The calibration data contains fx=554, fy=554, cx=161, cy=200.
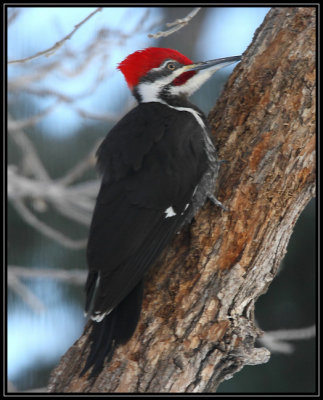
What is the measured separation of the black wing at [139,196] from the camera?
6.71 ft

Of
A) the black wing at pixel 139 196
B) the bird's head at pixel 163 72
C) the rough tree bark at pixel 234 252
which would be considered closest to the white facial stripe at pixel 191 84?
the bird's head at pixel 163 72

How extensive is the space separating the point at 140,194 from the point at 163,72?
24.8 inches

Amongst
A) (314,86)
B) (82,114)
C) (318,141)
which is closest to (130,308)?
(318,141)

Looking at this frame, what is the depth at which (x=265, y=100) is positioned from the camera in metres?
2.17

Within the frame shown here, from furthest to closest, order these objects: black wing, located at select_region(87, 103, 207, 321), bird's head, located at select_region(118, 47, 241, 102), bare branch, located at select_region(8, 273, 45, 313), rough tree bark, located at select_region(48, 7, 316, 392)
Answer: bare branch, located at select_region(8, 273, 45, 313) → bird's head, located at select_region(118, 47, 241, 102) → black wing, located at select_region(87, 103, 207, 321) → rough tree bark, located at select_region(48, 7, 316, 392)

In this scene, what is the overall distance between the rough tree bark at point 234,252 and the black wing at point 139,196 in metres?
0.10

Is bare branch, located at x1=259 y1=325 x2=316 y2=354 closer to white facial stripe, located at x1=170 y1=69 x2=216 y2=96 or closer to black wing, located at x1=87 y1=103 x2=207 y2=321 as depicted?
black wing, located at x1=87 y1=103 x2=207 y2=321

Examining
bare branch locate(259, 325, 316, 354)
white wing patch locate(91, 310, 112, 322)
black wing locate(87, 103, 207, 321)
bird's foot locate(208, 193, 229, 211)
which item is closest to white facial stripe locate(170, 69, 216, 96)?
black wing locate(87, 103, 207, 321)

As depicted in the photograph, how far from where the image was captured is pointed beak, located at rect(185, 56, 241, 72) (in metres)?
2.29

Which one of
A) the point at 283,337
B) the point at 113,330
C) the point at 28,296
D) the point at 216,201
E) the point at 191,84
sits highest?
the point at 191,84

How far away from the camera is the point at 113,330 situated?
199 cm

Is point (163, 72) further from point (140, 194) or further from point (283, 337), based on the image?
point (283, 337)

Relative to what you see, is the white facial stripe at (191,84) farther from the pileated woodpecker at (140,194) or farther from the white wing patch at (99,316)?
the white wing patch at (99,316)

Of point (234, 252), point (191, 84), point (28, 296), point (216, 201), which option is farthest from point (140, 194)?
point (28, 296)
